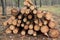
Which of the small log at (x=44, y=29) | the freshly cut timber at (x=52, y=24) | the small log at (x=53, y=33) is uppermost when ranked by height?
the freshly cut timber at (x=52, y=24)

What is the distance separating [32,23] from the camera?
6.09 meters

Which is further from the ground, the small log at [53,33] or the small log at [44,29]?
the small log at [44,29]

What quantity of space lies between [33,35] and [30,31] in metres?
0.19

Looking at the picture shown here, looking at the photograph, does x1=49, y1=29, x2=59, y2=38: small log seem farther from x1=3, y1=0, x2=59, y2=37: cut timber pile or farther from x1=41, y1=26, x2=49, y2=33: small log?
x1=41, y1=26, x2=49, y2=33: small log

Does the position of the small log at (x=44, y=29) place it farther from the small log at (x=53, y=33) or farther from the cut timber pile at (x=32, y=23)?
the small log at (x=53, y=33)

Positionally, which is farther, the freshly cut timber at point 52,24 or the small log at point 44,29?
the freshly cut timber at point 52,24

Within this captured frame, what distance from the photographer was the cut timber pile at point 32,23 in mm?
5973

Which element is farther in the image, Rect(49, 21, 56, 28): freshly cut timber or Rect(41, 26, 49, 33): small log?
Rect(49, 21, 56, 28): freshly cut timber

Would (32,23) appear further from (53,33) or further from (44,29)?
(53,33)

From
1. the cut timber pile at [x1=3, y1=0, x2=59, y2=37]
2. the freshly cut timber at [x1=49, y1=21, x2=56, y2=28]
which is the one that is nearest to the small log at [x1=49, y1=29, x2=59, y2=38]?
the cut timber pile at [x1=3, y1=0, x2=59, y2=37]

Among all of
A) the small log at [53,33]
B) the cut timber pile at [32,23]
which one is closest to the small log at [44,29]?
the cut timber pile at [32,23]

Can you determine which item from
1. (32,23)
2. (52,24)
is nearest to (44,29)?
(52,24)

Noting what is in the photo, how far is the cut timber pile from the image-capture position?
597cm

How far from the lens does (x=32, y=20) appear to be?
6.19 m
